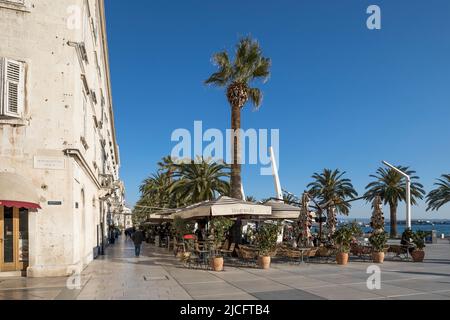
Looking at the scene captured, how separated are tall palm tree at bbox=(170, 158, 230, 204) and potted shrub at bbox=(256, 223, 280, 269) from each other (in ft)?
59.1

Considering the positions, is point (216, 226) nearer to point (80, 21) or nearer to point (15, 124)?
point (15, 124)

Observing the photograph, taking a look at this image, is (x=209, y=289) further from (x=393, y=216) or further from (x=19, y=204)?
(x=393, y=216)

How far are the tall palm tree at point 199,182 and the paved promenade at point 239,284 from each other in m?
18.2

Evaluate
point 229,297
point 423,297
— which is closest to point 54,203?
point 229,297

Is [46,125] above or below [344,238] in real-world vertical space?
above

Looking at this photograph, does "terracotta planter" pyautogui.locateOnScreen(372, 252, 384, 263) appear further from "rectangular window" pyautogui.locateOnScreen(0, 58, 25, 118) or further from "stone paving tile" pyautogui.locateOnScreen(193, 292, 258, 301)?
"rectangular window" pyautogui.locateOnScreen(0, 58, 25, 118)

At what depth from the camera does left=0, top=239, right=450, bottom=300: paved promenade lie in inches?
383

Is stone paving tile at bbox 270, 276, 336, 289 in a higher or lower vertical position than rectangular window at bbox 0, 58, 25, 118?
lower

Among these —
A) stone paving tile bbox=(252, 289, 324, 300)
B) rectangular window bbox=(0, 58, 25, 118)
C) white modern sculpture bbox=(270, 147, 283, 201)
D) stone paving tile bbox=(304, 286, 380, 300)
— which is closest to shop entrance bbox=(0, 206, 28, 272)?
rectangular window bbox=(0, 58, 25, 118)

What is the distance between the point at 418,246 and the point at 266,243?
24.9 feet

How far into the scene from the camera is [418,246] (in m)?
18.0

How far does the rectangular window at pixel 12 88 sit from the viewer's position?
12875 millimetres

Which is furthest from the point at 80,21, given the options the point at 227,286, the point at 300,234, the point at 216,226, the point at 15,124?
the point at 300,234

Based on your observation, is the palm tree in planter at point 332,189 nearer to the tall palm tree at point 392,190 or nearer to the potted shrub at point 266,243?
the tall palm tree at point 392,190
